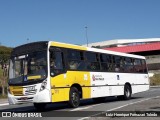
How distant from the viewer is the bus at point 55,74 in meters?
15.7

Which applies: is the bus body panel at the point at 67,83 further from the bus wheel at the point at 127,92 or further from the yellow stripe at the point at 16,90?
the bus wheel at the point at 127,92

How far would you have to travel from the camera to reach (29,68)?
1603 cm

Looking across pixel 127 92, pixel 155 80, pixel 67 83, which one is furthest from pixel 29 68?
pixel 155 80

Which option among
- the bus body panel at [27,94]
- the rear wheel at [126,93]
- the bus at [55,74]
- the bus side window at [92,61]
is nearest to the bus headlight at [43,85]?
the bus at [55,74]

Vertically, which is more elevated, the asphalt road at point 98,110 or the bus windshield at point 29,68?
the bus windshield at point 29,68

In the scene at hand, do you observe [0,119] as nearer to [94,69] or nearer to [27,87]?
[27,87]

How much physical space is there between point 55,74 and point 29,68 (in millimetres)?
1105

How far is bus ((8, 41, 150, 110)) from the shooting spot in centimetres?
1573

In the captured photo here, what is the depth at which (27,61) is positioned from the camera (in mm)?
16297

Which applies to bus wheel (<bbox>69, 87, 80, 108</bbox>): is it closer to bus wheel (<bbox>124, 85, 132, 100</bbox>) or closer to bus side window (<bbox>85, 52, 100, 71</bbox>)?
bus side window (<bbox>85, 52, 100, 71</bbox>)

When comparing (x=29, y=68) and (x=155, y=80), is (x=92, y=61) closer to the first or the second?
(x=29, y=68)

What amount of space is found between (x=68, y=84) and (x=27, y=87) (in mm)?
1946

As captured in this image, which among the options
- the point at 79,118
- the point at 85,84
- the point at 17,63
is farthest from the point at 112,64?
the point at 79,118

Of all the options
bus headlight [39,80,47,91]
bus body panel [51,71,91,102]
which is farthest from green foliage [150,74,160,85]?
bus headlight [39,80,47,91]
